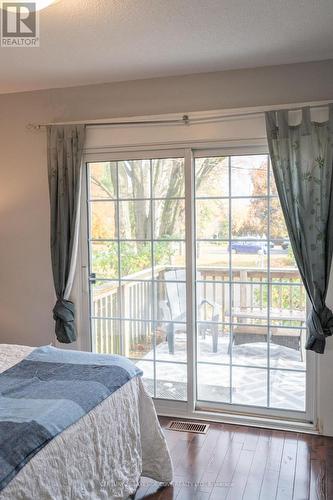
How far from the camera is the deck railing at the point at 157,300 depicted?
333 centimetres

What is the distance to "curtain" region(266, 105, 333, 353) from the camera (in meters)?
3.02

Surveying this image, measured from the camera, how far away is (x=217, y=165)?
341cm

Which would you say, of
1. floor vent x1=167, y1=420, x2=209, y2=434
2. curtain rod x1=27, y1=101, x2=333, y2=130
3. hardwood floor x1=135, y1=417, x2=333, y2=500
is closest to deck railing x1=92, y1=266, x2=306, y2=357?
floor vent x1=167, y1=420, x2=209, y2=434

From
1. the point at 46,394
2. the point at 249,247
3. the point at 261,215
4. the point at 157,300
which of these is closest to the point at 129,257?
the point at 157,300

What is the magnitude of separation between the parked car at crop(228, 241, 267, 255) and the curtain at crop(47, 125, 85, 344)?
1.22m

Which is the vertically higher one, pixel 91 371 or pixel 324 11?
pixel 324 11

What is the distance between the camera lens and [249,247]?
3.37 m

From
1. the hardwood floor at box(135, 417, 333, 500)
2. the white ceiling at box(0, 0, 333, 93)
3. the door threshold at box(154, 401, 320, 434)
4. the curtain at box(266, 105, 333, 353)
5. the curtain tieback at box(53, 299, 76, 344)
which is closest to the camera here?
the white ceiling at box(0, 0, 333, 93)

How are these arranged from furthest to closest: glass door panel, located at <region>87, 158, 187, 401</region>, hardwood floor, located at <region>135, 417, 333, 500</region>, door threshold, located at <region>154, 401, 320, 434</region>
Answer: glass door panel, located at <region>87, 158, 187, 401</region> → door threshold, located at <region>154, 401, 320, 434</region> → hardwood floor, located at <region>135, 417, 333, 500</region>

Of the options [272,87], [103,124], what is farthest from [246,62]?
[103,124]

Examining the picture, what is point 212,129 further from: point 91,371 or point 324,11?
point 91,371

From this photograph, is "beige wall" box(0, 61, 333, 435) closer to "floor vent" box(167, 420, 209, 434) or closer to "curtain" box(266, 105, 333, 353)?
"curtain" box(266, 105, 333, 353)

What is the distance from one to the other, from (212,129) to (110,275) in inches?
54.0

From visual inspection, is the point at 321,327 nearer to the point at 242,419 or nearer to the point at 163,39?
the point at 242,419
